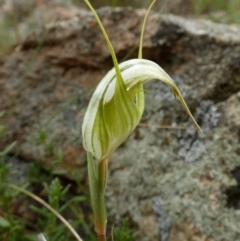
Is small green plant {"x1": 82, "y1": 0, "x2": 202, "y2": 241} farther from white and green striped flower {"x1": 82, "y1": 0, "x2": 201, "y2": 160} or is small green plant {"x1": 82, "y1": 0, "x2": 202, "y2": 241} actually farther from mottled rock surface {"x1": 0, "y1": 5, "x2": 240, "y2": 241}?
mottled rock surface {"x1": 0, "y1": 5, "x2": 240, "y2": 241}

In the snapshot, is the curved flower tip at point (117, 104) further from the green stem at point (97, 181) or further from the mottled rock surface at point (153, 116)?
the mottled rock surface at point (153, 116)

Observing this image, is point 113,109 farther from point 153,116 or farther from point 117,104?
point 153,116

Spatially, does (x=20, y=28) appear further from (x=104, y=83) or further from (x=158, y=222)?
(x=104, y=83)

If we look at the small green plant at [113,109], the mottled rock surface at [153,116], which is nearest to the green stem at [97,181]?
the small green plant at [113,109]

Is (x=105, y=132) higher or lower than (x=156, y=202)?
higher

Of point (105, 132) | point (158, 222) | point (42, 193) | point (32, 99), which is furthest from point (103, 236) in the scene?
point (32, 99)

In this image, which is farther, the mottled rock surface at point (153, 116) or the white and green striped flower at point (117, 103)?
the mottled rock surface at point (153, 116)
